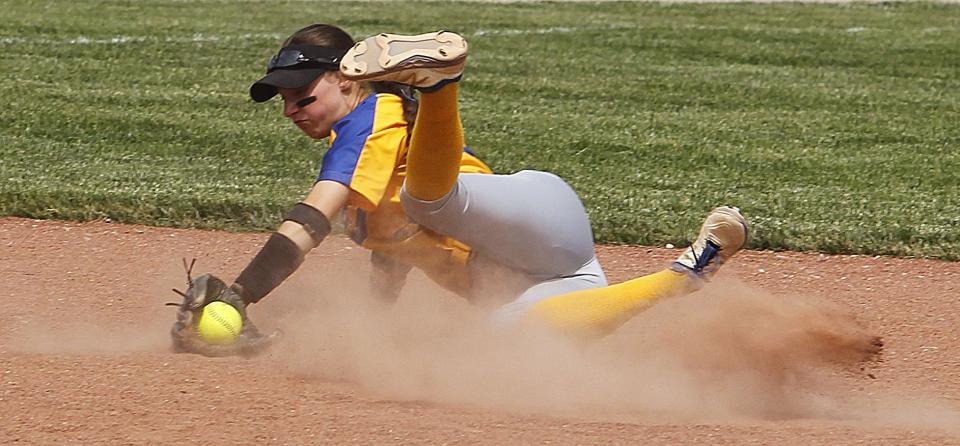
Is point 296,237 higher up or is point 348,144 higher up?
point 348,144

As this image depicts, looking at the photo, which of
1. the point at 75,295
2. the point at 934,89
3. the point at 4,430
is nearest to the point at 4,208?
the point at 75,295

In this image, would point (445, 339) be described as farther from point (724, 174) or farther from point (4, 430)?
point (724, 174)

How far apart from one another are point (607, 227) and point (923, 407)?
236 cm

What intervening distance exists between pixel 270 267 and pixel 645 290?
1.08 metres

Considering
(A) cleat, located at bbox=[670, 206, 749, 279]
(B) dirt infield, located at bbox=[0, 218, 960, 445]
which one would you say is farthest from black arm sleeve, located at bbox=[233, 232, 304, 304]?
(A) cleat, located at bbox=[670, 206, 749, 279]

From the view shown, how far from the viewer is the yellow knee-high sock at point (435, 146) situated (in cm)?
387

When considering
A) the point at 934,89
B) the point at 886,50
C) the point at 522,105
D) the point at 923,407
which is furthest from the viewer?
the point at 886,50

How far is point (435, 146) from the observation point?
390cm

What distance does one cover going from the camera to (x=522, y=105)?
982cm

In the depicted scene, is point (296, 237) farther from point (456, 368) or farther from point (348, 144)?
point (456, 368)

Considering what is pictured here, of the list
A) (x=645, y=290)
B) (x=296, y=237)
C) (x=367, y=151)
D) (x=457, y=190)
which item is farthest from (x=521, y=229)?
(x=296, y=237)

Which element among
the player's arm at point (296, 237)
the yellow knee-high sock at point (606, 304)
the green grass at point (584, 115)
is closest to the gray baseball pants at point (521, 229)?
the yellow knee-high sock at point (606, 304)

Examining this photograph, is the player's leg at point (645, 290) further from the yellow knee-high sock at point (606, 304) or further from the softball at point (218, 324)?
the softball at point (218, 324)

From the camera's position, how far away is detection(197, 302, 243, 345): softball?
415 centimetres
